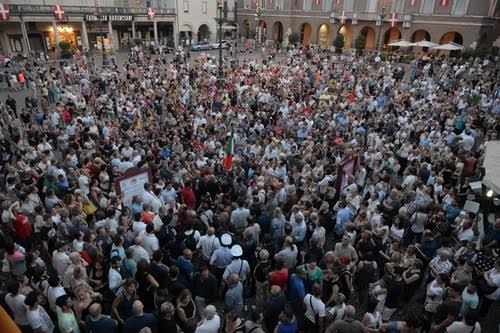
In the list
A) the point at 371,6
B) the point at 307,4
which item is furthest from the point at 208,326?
the point at 307,4

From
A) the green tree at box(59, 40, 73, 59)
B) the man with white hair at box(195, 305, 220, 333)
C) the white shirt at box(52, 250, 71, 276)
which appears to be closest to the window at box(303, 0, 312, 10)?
the green tree at box(59, 40, 73, 59)

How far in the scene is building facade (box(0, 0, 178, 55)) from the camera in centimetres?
3431

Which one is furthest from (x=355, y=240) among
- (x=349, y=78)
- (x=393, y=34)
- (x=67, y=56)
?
(x=393, y=34)

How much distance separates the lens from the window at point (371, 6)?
129 ft

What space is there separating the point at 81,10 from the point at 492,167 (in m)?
41.5

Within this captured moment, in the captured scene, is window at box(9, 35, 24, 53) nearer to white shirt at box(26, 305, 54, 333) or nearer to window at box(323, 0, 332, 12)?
window at box(323, 0, 332, 12)

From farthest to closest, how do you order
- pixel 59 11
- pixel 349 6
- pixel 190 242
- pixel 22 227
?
pixel 349 6, pixel 59 11, pixel 22 227, pixel 190 242

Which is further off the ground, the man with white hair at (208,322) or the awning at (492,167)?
the awning at (492,167)

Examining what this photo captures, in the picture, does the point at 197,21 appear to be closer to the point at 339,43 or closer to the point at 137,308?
the point at 339,43

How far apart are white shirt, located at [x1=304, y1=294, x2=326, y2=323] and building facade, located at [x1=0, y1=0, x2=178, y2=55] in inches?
1154

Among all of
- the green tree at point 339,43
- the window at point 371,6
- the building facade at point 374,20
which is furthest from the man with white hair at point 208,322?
the window at point 371,6

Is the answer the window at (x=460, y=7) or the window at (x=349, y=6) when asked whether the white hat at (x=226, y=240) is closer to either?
the window at (x=460, y=7)

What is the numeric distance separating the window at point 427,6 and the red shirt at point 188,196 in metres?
37.2

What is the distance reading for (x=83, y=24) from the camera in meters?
38.3
